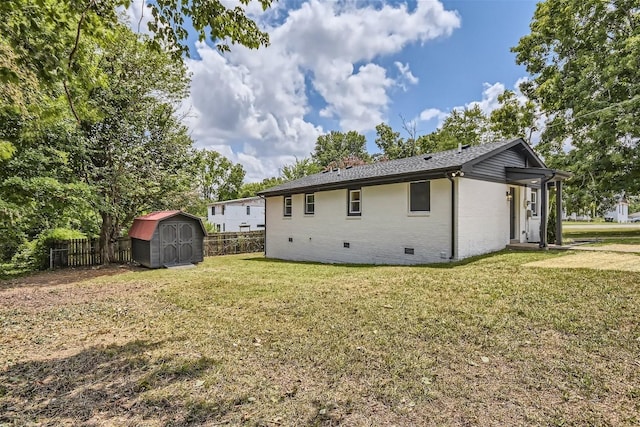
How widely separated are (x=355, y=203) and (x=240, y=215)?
1830cm

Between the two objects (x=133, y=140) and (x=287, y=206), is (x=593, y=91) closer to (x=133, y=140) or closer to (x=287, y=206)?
(x=287, y=206)

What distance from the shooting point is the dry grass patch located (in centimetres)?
697

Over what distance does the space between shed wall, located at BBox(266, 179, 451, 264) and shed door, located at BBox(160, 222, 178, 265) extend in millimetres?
5231

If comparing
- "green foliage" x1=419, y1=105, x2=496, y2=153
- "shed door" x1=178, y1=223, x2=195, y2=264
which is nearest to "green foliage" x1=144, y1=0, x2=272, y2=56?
"shed door" x1=178, y1=223, x2=195, y2=264

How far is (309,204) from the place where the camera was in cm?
1541

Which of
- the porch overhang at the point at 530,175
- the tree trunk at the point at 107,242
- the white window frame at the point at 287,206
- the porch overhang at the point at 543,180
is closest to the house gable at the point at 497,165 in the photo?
the porch overhang at the point at 530,175

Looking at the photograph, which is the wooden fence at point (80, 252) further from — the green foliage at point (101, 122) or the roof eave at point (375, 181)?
the roof eave at point (375, 181)

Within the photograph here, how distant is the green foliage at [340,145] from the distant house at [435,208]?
35.5 meters

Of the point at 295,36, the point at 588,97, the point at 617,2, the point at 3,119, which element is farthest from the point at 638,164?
the point at 3,119

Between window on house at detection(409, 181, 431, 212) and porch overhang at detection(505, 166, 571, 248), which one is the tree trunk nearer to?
window on house at detection(409, 181, 431, 212)

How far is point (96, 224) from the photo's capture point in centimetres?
1605

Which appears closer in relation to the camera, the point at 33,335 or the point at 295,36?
the point at 33,335

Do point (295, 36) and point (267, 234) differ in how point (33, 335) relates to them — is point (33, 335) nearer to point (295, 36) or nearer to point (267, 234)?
point (295, 36)

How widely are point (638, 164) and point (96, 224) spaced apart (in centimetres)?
2560
